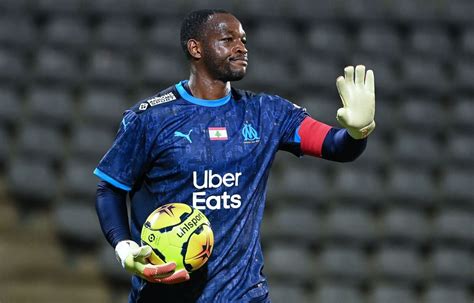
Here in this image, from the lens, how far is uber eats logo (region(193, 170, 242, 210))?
3.37 meters

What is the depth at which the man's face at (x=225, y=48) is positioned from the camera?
3.49 meters

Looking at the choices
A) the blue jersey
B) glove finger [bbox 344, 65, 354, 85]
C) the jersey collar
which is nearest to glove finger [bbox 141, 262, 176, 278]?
the blue jersey

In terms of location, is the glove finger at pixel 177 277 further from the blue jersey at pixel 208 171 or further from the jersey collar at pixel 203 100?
the jersey collar at pixel 203 100

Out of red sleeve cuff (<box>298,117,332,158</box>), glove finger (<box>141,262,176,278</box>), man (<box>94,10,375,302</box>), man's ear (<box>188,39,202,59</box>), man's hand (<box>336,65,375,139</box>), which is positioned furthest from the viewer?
man's ear (<box>188,39,202,59</box>)

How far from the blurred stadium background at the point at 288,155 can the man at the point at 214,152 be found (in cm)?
328

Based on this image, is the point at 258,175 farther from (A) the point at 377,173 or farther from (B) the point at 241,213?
(A) the point at 377,173

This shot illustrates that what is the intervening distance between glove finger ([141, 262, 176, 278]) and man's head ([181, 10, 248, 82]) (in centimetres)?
80

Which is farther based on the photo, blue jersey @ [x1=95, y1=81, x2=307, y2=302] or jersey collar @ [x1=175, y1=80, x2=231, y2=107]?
jersey collar @ [x1=175, y1=80, x2=231, y2=107]

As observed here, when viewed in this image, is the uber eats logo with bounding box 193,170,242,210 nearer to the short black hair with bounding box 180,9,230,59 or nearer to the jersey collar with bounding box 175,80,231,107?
the jersey collar with bounding box 175,80,231,107

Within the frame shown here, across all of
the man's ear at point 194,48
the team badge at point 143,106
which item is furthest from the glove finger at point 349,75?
the team badge at point 143,106

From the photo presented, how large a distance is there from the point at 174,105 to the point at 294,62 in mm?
4104

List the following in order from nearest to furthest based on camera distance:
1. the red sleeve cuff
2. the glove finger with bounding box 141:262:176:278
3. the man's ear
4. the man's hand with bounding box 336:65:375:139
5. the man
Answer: the glove finger with bounding box 141:262:176:278 < the man's hand with bounding box 336:65:375:139 < the man < the red sleeve cuff < the man's ear

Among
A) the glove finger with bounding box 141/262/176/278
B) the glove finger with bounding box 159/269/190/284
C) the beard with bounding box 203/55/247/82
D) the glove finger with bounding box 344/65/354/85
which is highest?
the beard with bounding box 203/55/247/82

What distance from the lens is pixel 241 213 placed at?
3391 millimetres
